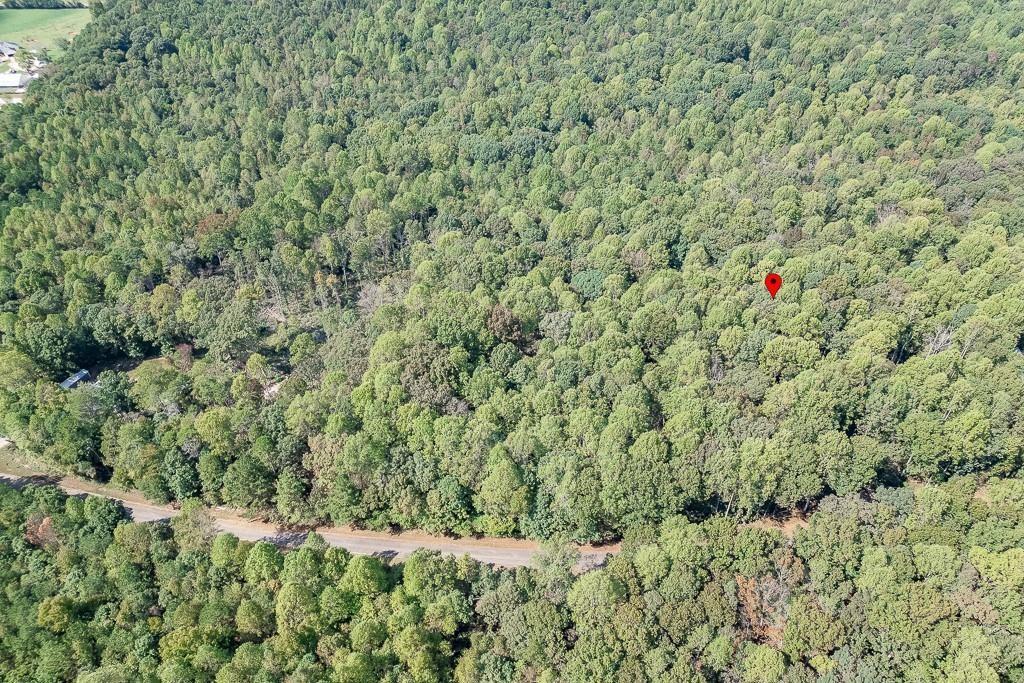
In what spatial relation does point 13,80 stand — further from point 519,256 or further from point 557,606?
point 557,606

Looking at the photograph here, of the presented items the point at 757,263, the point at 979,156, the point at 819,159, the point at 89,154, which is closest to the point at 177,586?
the point at 757,263

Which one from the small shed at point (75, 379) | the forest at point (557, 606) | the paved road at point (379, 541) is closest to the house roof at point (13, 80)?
the small shed at point (75, 379)

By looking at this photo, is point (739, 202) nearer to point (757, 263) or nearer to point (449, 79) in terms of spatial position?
point (757, 263)

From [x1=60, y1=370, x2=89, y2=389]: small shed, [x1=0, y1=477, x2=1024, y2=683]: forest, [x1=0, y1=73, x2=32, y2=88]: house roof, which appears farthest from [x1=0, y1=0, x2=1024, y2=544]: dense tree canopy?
[x1=0, y1=73, x2=32, y2=88]: house roof

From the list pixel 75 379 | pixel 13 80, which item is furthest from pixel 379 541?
pixel 13 80

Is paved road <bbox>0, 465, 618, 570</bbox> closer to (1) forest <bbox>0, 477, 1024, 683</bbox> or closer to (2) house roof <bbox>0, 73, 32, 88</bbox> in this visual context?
(1) forest <bbox>0, 477, 1024, 683</bbox>

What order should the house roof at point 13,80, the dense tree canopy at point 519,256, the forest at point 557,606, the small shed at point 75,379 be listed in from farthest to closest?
the house roof at point 13,80, the small shed at point 75,379, the dense tree canopy at point 519,256, the forest at point 557,606

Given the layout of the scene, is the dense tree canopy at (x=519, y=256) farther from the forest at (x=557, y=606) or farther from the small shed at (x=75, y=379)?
the forest at (x=557, y=606)
